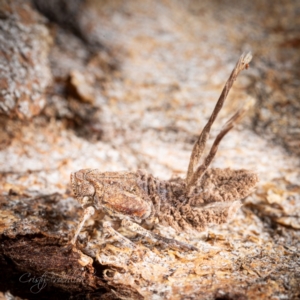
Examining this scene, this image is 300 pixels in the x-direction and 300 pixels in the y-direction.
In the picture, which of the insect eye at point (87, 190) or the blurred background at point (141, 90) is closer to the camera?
the insect eye at point (87, 190)

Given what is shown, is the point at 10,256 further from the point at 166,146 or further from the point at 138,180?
the point at 166,146

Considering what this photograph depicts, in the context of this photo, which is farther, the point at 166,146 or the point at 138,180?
the point at 166,146

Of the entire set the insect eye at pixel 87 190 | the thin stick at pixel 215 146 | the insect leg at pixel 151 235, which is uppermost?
the thin stick at pixel 215 146

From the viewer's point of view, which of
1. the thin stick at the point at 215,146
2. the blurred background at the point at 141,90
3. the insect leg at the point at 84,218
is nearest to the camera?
the thin stick at the point at 215,146

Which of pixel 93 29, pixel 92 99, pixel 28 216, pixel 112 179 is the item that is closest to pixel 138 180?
pixel 112 179

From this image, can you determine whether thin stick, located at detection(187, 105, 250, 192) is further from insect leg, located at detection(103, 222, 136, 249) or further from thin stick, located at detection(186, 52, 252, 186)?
insect leg, located at detection(103, 222, 136, 249)

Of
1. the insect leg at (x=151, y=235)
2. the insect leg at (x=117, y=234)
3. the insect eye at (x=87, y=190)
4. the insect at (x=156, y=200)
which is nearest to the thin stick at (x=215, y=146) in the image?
the insect at (x=156, y=200)

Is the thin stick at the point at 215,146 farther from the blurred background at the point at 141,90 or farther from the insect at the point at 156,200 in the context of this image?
the blurred background at the point at 141,90

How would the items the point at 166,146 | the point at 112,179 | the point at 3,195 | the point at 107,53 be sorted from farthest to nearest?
1. the point at 107,53
2. the point at 166,146
3. the point at 3,195
4. the point at 112,179
